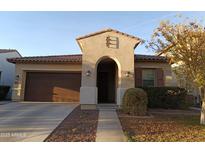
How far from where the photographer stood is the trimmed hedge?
1446 cm

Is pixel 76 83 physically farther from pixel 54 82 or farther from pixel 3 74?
pixel 3 74

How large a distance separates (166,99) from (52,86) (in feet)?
29.5

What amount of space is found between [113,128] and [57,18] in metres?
7.73

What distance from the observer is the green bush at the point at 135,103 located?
1039 cm

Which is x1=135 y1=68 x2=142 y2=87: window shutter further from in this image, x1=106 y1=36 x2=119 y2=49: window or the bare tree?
the bare tree

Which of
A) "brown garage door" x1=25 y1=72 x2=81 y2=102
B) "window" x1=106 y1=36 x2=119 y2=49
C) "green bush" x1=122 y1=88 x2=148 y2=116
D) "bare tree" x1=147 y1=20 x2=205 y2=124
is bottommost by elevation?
"green bush" x1=122 y1=88 x2=148 y2=116

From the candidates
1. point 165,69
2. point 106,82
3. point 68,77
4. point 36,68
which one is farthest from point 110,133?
point 36,68

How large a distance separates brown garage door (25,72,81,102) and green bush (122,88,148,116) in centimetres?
→ 722

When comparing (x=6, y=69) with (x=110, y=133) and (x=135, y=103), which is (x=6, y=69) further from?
(x=110, y=133)

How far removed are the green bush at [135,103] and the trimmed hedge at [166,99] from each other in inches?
164

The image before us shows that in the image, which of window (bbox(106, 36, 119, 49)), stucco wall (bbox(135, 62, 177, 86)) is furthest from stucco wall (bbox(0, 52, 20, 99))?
stucco wall (bbox(135, 62, 177, 86))

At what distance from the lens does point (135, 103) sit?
34.3 feet

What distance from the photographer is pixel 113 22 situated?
14.0 m
